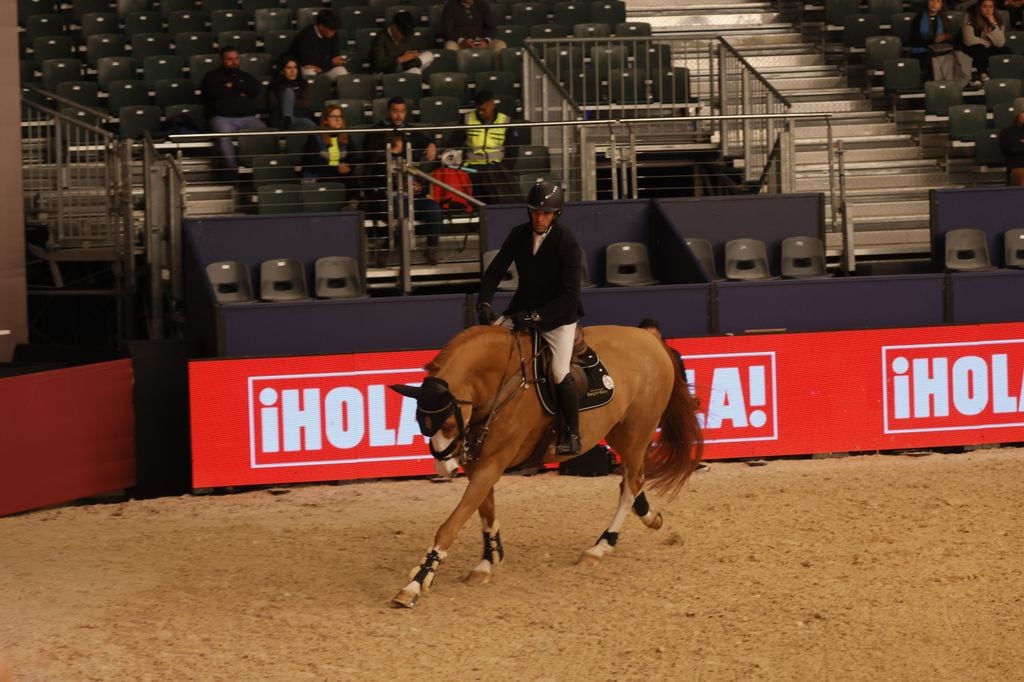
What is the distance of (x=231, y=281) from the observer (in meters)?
15.8

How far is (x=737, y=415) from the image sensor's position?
572 inches

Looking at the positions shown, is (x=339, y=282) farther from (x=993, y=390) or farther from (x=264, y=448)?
(x=993, y=390)

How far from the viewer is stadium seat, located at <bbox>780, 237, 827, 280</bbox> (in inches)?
664

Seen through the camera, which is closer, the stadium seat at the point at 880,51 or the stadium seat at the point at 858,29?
the stadium seat at the point at 880,51

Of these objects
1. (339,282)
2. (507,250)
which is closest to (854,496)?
(507,250)

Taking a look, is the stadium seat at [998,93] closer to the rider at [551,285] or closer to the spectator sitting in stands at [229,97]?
the spectator sitting in stands at [229,97]

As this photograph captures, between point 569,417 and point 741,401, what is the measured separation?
476cm

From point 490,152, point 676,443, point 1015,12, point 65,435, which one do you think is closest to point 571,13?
point 490,152

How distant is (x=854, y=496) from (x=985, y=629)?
3819mm

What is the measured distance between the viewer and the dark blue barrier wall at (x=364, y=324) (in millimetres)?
14367

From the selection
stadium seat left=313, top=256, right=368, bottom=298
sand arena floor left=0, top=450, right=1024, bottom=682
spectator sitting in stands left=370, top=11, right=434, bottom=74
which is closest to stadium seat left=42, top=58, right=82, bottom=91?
spectator sitting in stands left=370, top=11, right=434, bottom=74

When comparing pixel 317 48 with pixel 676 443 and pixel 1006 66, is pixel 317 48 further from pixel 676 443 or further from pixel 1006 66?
pixel 676 443

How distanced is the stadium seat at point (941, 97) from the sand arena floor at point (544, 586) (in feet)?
26.9

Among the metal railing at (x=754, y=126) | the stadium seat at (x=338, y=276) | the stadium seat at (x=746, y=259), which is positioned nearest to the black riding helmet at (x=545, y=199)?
the stadium seat at (x=338, y=276)
